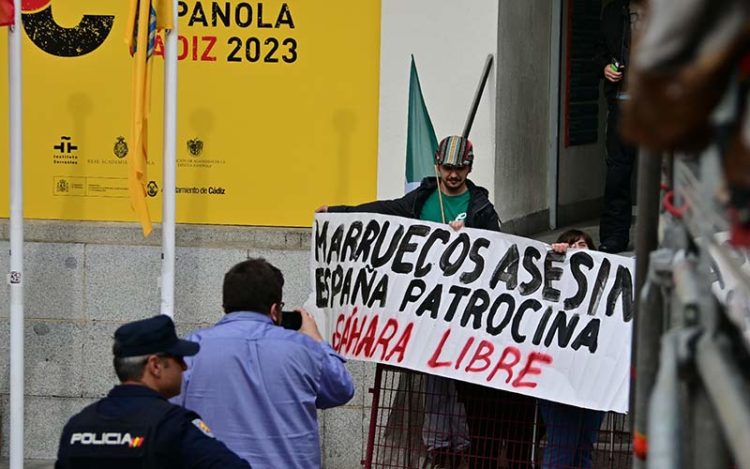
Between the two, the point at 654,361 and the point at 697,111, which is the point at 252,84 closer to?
the point at 654,361

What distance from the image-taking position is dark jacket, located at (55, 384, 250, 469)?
420cm

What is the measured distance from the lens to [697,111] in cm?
161

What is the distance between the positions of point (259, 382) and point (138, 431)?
889 millimetres

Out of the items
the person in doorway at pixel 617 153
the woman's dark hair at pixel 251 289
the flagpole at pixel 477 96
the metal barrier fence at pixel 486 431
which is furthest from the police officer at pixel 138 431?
the person in doorway at pixel 617 153

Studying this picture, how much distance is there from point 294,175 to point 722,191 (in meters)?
7.68

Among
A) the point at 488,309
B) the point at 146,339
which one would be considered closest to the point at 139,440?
the point at 146,339

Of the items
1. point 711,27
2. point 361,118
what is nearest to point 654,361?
point 711,27

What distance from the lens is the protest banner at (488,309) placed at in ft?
21.4

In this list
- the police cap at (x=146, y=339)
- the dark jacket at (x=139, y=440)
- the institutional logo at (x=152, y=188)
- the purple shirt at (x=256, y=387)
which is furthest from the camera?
the institutional logo at (x=152, y=188)

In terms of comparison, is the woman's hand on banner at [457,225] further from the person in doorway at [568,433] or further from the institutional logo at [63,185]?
the institutional logo at [63,185]

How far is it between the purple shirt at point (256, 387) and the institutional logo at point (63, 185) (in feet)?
14.7

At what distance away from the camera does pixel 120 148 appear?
9359 millimetres

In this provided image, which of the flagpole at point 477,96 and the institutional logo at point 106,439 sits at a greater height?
the flagpole at point 477,96

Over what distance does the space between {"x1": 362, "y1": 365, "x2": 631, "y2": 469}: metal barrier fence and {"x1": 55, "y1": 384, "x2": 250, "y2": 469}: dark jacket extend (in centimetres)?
266
